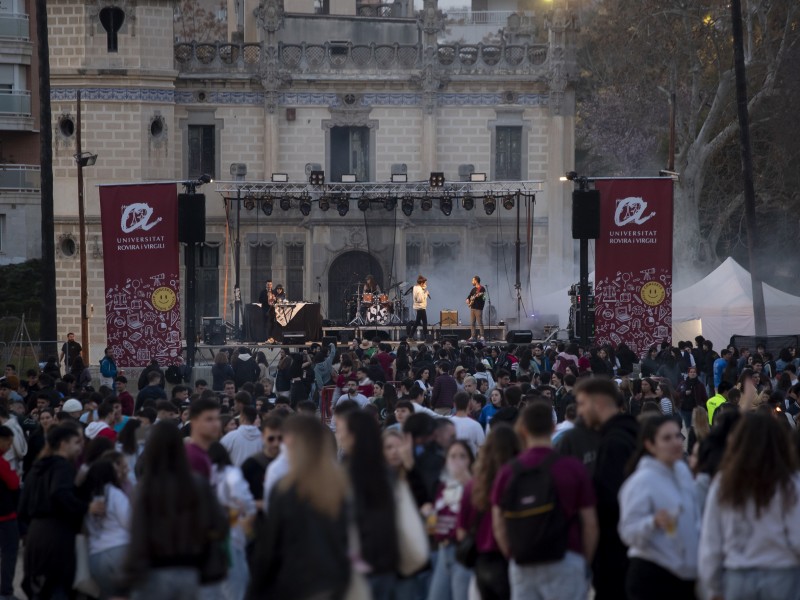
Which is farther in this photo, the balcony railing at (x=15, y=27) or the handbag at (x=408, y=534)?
the balcony railing at (x=15, y=27)

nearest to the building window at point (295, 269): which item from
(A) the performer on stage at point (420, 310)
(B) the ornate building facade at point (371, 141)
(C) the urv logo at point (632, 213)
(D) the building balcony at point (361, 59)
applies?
(B) the ornate building facade at point (371, 141)

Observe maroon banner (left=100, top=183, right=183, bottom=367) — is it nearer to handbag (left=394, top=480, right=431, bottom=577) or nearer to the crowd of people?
the crowd of people

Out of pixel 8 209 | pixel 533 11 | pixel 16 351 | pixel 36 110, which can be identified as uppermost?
pixel 533 11

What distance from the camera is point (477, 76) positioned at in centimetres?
4309

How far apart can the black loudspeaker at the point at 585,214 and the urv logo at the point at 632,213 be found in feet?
2.28

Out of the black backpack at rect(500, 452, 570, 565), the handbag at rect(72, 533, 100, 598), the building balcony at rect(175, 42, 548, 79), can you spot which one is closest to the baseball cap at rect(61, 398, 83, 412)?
the handbag at rect(72, 533, 100, 598)

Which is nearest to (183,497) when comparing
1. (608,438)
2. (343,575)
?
(343,575)

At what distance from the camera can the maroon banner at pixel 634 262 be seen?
2728cm

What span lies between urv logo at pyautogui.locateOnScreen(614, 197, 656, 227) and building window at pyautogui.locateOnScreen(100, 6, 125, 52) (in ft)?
61.5

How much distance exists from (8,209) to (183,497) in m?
39.9

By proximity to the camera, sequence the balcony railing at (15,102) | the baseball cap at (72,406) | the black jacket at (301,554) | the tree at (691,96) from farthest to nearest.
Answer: the balcony railing at (15,102)
the tree at (691,96)
the baseball cap at (72,406)
the black jacket at (301,554)

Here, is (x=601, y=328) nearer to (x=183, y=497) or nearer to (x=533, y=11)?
(x=183, y=497)

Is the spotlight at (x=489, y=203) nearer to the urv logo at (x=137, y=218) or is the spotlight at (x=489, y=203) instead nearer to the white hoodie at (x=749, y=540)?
the urv logo at (x=137, y=218)

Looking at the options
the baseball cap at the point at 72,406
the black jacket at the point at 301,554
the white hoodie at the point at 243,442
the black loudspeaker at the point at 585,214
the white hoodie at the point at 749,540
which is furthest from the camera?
the black loudspeaker at the point at 585,214
